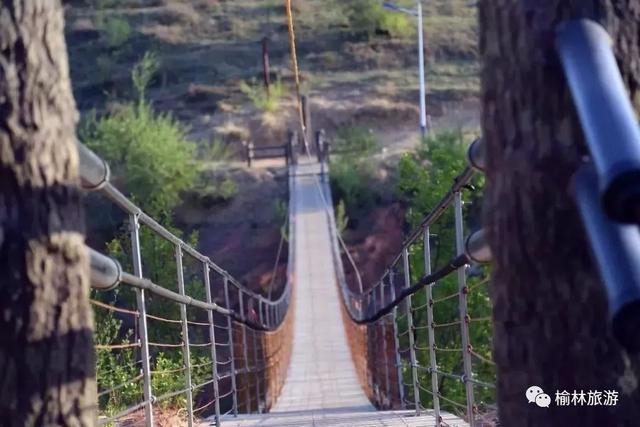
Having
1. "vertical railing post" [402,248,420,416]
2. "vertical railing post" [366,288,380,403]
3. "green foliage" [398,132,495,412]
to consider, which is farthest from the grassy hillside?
"vertical railing post" [402,248,420,416]

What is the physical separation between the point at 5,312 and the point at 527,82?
0.90m

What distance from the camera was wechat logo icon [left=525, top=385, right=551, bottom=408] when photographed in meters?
1.79

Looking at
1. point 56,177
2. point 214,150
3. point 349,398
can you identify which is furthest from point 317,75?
point 56,177

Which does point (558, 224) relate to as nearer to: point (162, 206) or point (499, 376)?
point (499, 376)

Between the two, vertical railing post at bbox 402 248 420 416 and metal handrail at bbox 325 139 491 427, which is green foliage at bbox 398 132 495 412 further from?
vertical railing post at bbox 402 248 420 416

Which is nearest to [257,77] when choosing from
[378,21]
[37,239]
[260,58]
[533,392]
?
[260,58]

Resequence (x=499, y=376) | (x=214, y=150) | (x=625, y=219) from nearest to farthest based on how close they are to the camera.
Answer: (x=625, y=219), (x=499, y=376), (x=214, y=150)

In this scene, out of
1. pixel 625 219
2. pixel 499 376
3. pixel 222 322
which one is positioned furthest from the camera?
pixel 222 322

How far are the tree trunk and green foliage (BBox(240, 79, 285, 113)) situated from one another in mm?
34123

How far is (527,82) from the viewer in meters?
1.77

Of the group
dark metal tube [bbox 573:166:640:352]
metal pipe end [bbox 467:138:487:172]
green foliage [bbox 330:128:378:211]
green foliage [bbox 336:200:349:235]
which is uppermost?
green foliage [bbox 330:128:378:211]

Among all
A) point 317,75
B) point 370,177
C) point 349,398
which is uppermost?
point 317,75

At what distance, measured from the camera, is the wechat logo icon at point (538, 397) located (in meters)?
1.79

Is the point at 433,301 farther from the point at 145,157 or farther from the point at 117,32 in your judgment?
the point at 117,32
